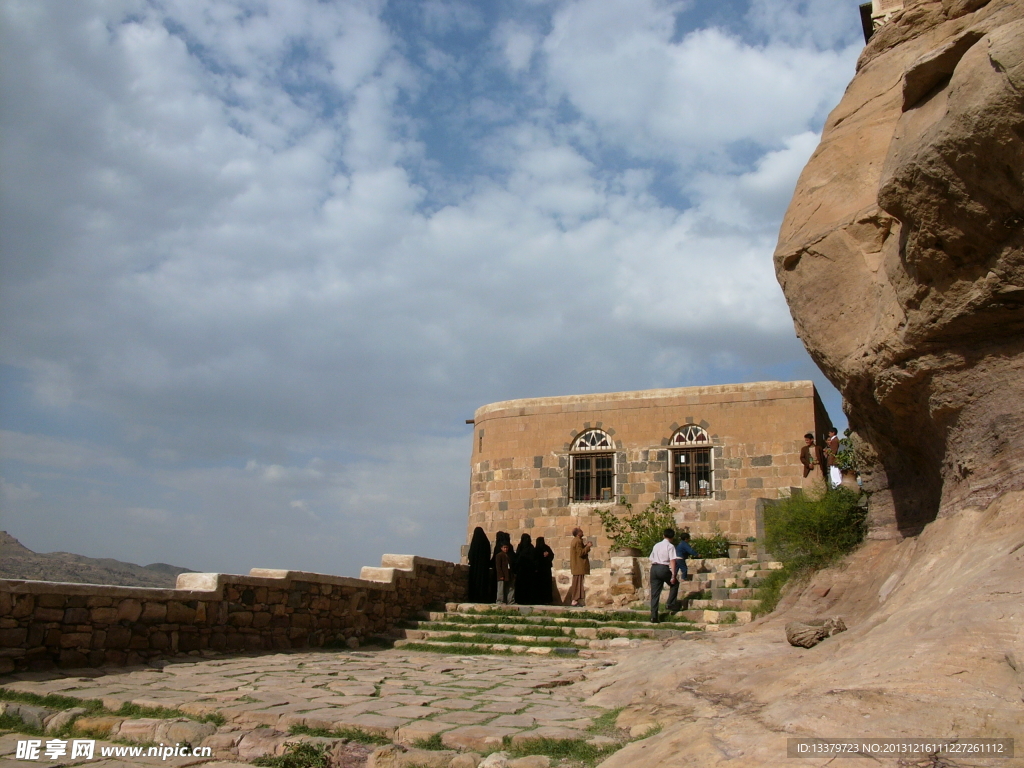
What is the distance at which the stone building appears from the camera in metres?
16.1

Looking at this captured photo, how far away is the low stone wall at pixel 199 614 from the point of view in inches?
263

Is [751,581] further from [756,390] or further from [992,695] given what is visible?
[992,695]

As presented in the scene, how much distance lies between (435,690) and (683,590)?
233 inches

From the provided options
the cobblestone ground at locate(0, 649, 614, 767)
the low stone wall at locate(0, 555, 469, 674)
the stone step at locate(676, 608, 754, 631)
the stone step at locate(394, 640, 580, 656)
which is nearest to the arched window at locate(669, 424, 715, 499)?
the stone step at locate(676, 608, 754, 631)

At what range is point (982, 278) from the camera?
16.6ft

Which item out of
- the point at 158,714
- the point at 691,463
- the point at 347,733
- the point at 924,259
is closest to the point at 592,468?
the point at 691,463

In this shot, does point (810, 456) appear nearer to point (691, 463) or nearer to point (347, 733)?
point (691, 463)

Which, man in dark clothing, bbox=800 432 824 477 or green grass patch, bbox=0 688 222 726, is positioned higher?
man in dark clothing, bbox=800 432 824 477

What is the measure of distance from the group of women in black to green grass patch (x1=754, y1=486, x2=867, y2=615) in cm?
473

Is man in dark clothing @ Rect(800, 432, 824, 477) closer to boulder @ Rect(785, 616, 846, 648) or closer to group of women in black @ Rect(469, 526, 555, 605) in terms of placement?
group of women in black @ Rect(469, 526, 555, 605)

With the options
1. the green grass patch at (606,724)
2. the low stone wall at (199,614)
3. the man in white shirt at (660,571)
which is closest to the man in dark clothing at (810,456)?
the man in white shirt at (660,571)

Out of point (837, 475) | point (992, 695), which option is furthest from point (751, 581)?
point (992, 695)

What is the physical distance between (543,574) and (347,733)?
29.3 feet

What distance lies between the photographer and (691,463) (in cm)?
1678
